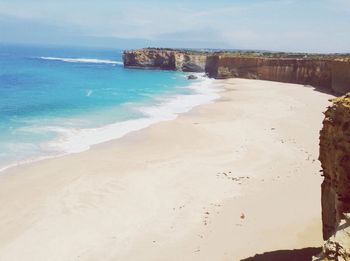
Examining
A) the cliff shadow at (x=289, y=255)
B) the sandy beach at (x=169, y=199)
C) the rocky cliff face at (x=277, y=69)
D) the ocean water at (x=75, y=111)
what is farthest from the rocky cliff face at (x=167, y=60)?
the cliff shadow at (x=289, y=255)

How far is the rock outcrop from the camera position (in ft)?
180

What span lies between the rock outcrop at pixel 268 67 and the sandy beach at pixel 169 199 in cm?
2744

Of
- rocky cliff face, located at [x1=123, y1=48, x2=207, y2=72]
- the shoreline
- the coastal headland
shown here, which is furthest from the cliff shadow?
rocky cliff face, located at [x1=123, y1=48, x2=207, y2=72]

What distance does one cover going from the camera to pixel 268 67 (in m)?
72.1

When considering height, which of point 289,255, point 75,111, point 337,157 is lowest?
point 75,111

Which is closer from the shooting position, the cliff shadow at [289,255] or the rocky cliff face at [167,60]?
the cliff shadow at [289,255]

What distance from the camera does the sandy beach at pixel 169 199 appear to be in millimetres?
13539

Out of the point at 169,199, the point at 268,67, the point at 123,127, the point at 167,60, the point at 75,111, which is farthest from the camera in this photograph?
the point at 167,60

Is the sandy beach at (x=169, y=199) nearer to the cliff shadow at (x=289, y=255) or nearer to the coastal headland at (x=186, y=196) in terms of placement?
the coastal headland at (x=186, y=196)

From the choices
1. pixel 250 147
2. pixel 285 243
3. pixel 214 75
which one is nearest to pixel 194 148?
pixel 250 147

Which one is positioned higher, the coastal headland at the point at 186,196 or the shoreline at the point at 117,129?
the coastal headland at the point at 186,196

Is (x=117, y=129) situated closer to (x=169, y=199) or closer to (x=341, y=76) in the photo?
(x=169, y=199)

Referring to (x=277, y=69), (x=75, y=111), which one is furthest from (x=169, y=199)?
(x=277, y=69)

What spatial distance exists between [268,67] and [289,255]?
6272 centimetres
